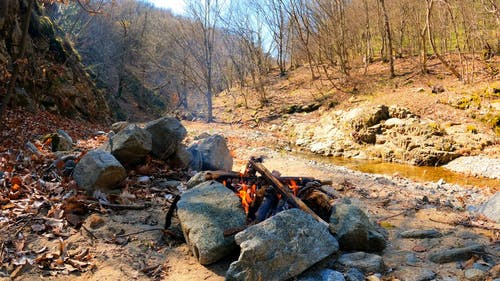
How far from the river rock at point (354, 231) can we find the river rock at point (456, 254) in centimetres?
52

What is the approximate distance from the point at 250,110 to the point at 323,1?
8.67 m

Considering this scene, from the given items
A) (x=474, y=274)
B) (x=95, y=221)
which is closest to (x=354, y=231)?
(x=474, y=274)

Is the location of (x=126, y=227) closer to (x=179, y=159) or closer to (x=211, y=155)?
(x=179, y=159)

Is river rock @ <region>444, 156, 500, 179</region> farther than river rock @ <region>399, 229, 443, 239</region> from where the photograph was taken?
Yes

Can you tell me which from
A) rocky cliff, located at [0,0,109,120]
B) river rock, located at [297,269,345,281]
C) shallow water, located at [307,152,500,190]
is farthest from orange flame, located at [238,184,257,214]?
shallow water, located at [307,152,500,190]

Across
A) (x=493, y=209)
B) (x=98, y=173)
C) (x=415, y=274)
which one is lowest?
(x=493, y=209)

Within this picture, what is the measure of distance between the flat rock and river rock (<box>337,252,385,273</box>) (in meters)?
0.17

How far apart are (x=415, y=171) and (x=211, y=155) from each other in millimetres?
7825

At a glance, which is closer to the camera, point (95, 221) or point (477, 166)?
point (95, 221)

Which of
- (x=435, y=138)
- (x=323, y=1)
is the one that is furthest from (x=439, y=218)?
(x=323, y=1)

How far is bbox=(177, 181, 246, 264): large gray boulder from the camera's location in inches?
132

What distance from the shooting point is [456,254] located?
11.1 ft

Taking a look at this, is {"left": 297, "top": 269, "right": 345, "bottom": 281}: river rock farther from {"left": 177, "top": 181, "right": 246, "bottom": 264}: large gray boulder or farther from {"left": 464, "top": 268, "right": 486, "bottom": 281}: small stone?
{"left": 464, "top": 268, "right": 486, "bottom": 281}: small stone

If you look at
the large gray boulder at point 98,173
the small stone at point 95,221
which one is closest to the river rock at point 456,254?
the small stone at point 95,221
